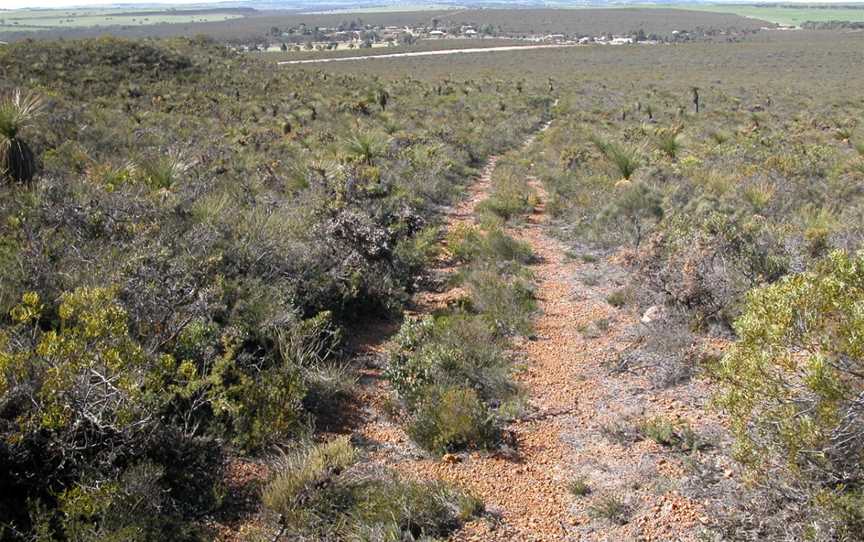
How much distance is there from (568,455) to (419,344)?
6.48 feet

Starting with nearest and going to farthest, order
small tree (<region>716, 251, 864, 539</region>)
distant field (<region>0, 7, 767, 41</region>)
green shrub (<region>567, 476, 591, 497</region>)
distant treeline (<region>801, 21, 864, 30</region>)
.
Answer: small tree (<region>716, 251, 864, 539</region>)
green shrub (<region>567, 476, 591, 497</region>)
distant treeline (<region>801, 21, 864, 30</region>)
distant field (<region>0, 7, 767, 41</region>)

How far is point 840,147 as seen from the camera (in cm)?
1600

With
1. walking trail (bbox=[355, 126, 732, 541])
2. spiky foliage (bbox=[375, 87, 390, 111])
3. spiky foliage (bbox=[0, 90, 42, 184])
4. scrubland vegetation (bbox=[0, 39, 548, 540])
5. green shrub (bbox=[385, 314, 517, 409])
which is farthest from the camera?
spiky foliage (bbox=[375, 87, 390, 111])

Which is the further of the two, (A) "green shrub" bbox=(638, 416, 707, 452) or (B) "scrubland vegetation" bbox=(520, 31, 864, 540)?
(A) "green shrub" bbox=(638, 416, 707, 452)

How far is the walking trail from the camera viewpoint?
13.2 feet

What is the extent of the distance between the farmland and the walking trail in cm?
2

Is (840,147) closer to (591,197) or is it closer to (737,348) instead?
(591,197)

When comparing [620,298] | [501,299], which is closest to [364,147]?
[501,299]

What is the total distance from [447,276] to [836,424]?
5.75 m

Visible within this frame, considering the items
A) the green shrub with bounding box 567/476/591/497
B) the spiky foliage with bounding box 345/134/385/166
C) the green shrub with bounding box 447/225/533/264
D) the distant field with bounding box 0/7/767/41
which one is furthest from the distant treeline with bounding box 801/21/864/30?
the green shrub with bounding box 567/476/591/497

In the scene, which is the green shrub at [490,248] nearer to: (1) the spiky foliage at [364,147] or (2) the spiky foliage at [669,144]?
(1) the spiky foliage at [364,147]

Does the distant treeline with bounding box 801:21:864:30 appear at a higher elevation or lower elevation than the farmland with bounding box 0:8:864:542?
higher

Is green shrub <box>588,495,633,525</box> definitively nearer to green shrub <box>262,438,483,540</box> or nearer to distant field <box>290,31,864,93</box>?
green shrub <box>262,438,483,540</box>

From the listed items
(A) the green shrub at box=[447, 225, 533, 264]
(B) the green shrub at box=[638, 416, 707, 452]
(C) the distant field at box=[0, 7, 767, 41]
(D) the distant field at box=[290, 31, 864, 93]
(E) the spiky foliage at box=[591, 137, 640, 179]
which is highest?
(C) the distant field at box=[0, 7, 767, 41]
